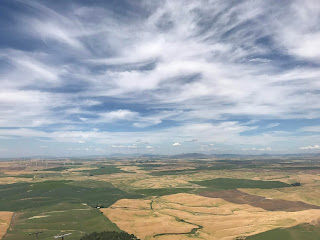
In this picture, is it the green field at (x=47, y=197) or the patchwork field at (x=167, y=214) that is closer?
the patchwork field at (x=167, y=214)

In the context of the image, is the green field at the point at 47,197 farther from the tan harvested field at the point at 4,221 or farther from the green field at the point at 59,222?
the green field at the point at 59,222

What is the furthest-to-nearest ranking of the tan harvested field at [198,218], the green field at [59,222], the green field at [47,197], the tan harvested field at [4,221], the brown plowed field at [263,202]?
the green field at [47,197]
the brown plowed field at [263,202]
the tan harvested field at [4,221]
the tan harvested field at [198,218]
the green field at [59,222]

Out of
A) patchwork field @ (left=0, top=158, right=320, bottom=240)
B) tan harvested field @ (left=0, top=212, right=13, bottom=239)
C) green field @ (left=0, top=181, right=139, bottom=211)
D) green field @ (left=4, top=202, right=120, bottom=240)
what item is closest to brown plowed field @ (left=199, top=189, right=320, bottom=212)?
patchwork field @ (left=0, top=158, right=320, bottom=240)

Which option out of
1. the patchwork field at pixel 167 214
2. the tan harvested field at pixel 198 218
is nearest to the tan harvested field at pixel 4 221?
the patchwork field at pixel 167 214

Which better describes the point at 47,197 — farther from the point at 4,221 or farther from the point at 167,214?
the point at 167,214

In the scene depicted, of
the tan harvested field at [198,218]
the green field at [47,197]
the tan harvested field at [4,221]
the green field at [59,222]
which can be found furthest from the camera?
the green field at [47,197]

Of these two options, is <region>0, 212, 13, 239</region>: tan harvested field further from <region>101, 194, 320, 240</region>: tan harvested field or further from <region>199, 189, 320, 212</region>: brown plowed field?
<region>199, 189, 320, 212</region>: brown plowed field
